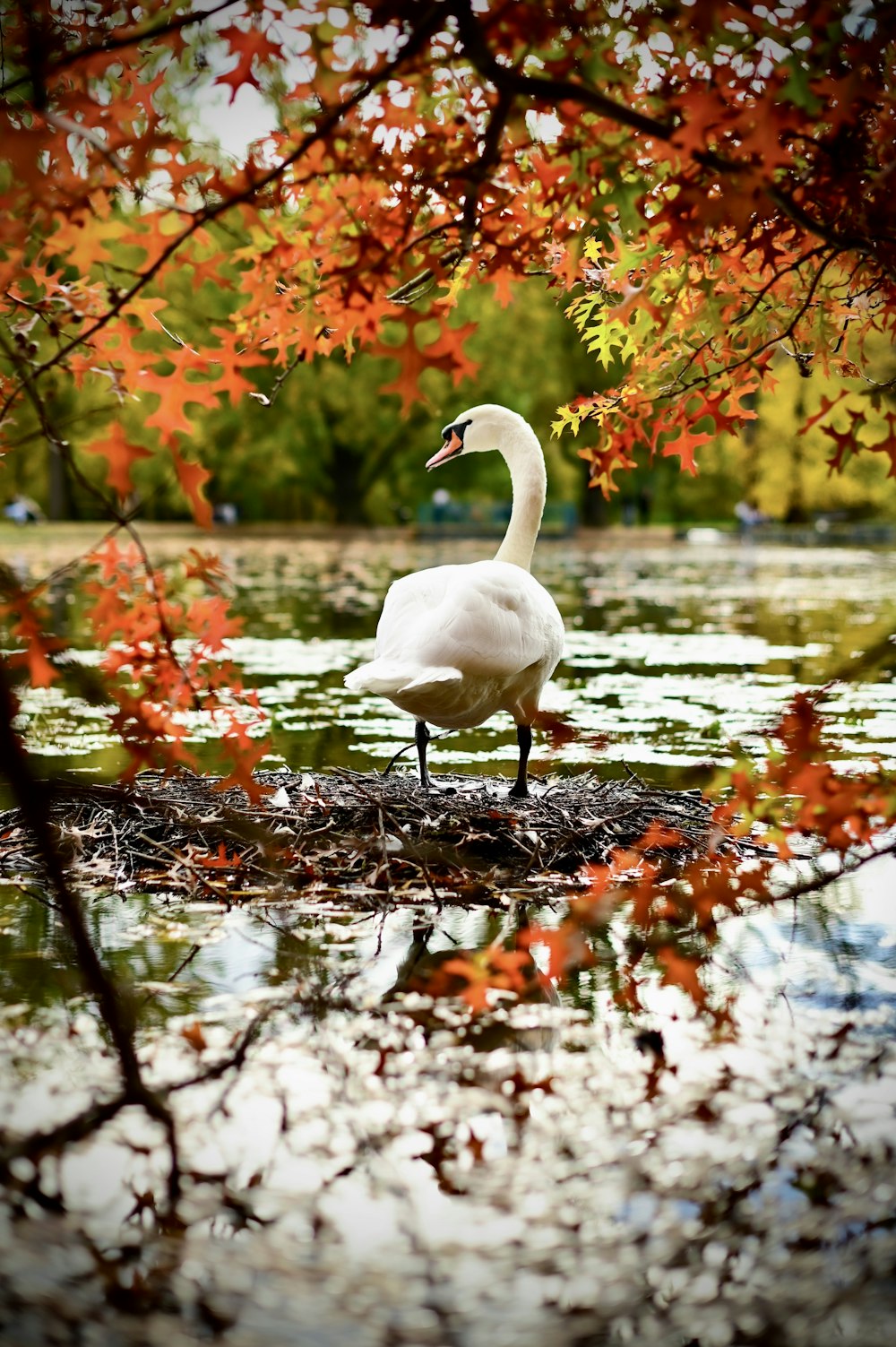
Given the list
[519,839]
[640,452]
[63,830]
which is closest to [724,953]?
[519,839]

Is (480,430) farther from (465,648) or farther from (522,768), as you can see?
(465,648)

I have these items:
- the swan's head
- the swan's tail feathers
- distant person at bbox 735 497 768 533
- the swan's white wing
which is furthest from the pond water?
distant person at bbox 735 497 768 533

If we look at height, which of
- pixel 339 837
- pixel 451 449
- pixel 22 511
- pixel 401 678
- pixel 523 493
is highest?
pixel 451 449

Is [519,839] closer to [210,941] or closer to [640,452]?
[210,941]

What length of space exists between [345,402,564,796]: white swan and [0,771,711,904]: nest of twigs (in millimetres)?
395

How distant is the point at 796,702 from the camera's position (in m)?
4.77

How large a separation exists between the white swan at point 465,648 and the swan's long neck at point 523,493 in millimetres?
402

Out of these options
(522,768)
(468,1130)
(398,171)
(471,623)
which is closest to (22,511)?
(522,768)

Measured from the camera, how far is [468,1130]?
332 cm

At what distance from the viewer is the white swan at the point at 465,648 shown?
221 inches

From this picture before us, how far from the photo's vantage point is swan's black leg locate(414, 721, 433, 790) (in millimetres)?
6430

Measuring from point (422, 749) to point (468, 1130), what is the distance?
3.34 meters

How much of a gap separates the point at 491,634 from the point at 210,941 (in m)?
1.69

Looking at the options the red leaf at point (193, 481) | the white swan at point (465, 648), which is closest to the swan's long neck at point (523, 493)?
the white swan at point (465, 648)
